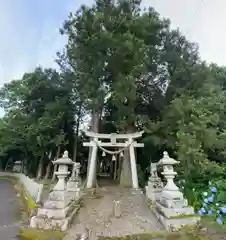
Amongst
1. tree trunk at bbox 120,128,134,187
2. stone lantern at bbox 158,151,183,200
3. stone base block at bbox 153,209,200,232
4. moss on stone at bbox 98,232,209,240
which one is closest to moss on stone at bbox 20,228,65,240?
moss on stone at bbox 98,232,209,240

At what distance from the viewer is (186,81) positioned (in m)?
13.0

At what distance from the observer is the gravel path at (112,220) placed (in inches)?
196

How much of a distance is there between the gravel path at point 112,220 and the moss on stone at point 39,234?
187 millimetres

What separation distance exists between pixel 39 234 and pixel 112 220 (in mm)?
1895

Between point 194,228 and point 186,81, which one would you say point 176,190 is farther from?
point 186,81

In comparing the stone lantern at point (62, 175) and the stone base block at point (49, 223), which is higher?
the stone lantern at point (62, 175)

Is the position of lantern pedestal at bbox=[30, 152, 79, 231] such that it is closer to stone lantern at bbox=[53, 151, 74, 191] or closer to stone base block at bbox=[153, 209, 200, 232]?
stone lantern at bbox=[53, 151, 74, 191]

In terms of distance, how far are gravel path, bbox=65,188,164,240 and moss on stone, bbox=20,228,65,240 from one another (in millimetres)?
187

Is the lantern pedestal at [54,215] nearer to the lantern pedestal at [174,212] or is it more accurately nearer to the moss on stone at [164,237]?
the moss on stone at [164,237]

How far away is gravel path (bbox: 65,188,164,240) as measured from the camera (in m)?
4.98

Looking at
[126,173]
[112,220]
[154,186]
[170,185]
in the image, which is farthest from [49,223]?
[126,173]

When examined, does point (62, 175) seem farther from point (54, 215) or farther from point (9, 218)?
point (9, 218)

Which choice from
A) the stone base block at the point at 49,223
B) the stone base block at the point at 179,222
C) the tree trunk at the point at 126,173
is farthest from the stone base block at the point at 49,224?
the tree trunk at the point at 126,173

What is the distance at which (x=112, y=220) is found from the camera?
5.80 m
